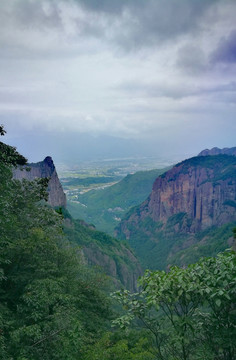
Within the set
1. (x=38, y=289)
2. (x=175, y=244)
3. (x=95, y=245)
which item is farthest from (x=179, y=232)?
(x=38, y=289)

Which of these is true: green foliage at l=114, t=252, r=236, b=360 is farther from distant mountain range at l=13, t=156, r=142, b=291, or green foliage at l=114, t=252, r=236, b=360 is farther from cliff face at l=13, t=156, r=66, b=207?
cliff face at l=13, t=156, r=66, b=207

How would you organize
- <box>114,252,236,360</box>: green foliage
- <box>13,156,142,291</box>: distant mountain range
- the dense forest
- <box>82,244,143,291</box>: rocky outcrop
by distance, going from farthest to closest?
<box>13,156,142,291</box>: distant mountain range < <box>82,244,143,291</box>: rocky outcrop < the dense forest < <box>114,252,236,360</box>: green foliage

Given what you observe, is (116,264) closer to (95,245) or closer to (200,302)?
(95,245)

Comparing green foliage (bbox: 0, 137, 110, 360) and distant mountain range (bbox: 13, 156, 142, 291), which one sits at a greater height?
green foliage (bbox: 0, 137, 110, 360)

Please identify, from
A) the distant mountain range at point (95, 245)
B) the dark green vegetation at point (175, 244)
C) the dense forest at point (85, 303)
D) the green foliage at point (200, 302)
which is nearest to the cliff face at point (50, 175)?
the distant mountain range at point (95, 245)

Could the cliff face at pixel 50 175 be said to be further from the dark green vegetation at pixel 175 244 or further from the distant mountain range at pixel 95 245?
the dark green vegetation at pixel 175 244

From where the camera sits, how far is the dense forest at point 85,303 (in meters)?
7.49

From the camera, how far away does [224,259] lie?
765 centimetres

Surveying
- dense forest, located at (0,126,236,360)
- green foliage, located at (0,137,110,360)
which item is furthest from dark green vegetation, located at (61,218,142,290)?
dense forest, located at (0,126,236,360)

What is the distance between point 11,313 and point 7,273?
9.67 ft

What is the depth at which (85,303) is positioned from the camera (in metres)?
19.4

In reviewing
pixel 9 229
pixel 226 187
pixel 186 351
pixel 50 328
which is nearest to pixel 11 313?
pixel 50 328

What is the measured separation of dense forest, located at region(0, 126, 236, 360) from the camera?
24.6ft

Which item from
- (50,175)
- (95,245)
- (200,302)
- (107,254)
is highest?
(50,175)
